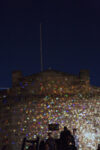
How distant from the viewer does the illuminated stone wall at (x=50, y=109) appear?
11883mm

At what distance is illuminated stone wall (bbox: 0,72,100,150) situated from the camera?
11.9 metres

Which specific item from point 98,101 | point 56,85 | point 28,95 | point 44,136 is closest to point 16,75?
point 28,95

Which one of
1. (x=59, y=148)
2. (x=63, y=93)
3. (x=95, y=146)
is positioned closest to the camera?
(x=59, y=148)

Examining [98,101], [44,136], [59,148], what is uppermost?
[98,101]

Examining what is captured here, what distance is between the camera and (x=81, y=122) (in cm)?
1203

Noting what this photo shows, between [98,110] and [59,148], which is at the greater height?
[98,110]

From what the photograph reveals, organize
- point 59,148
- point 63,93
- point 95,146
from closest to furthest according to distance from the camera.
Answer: point 59,148 < point 95,146 < point 63,93

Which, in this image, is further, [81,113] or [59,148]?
[81,113]

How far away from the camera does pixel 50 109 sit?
12.3 m

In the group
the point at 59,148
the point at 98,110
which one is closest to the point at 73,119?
the point at 98,110

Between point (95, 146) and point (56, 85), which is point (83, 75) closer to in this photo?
point (56, 85)

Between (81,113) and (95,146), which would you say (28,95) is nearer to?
(81,113)

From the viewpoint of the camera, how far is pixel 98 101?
1227 cm

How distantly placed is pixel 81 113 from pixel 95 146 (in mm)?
1607
